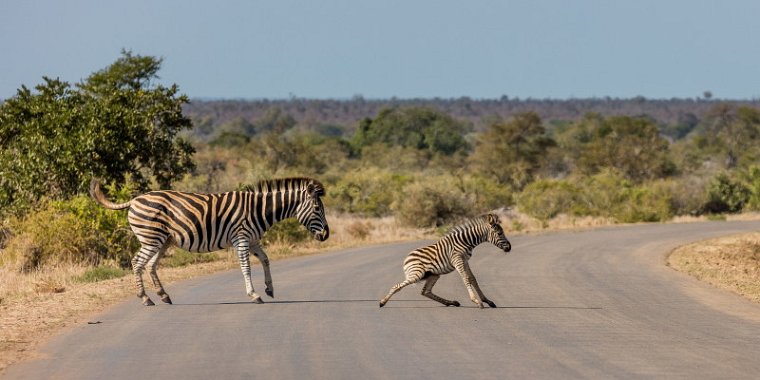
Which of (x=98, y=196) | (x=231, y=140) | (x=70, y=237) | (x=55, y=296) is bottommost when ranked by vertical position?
(x=55, y=296)

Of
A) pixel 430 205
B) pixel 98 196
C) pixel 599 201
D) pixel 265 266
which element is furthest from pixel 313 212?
pixel 599 201

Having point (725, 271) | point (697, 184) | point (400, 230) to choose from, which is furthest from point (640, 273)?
point (697, 184)

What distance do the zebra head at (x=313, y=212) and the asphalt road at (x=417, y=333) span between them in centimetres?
108

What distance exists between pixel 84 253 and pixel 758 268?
15.1 meters

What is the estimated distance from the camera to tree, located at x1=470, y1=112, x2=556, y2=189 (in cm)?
7206

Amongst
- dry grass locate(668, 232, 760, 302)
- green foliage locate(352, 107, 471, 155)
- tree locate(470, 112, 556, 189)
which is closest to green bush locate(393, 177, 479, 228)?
dry grass locate(668, 232, 760, 302)

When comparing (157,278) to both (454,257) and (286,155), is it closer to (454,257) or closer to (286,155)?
(454,257)

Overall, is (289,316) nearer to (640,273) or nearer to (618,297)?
(618,297)

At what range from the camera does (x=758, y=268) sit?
1045 inches

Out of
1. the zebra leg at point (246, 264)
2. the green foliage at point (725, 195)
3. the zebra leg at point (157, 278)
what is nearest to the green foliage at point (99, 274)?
the zebra leg at point (157, 278)

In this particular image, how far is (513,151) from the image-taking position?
77250mm

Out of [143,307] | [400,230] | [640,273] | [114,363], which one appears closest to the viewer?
[114,363]

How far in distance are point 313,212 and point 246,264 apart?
1342 millimetres

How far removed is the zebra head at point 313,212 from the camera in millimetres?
17922
